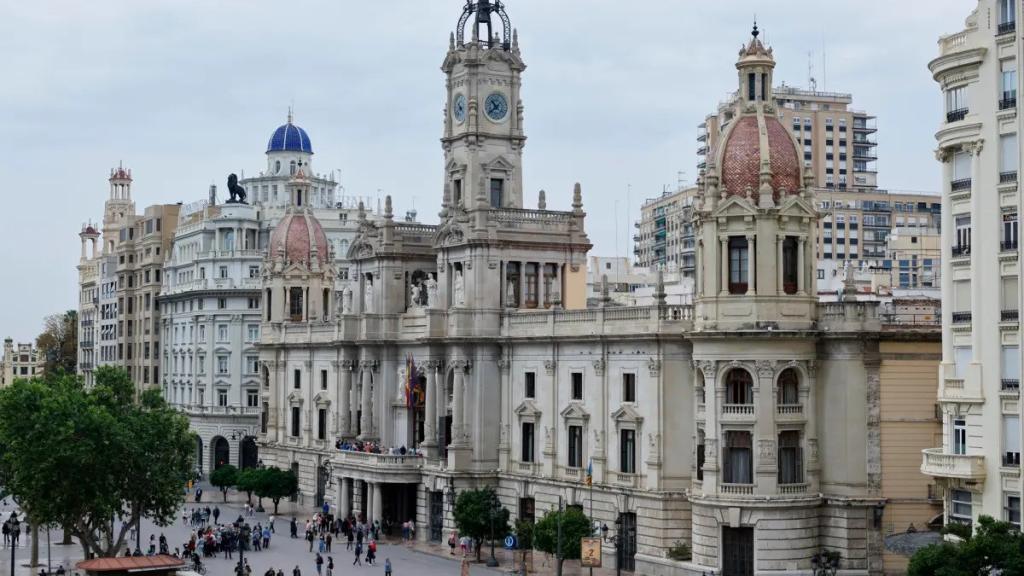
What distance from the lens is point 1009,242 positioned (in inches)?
2096

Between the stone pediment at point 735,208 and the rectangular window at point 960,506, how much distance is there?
14999 millimetres

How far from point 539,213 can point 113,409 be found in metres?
25.6

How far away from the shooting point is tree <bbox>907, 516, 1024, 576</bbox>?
47125 mm

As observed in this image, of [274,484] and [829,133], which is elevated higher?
[829,133]

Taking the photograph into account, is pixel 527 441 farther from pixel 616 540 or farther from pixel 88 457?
pixel 88 457

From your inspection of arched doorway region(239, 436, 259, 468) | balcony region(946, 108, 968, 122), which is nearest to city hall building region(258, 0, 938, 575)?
balcony region(946, 108, 968, 122)

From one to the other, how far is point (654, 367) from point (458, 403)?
631 inches

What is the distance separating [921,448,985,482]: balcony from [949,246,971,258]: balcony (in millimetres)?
6810

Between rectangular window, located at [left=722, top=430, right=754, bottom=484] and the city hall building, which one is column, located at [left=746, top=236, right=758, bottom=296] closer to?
the city hall building

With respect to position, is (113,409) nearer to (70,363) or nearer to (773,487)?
(773,487)

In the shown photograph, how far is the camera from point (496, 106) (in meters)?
87.2

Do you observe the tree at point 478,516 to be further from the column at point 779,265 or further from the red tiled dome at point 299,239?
the red tiled dome at point 299,239

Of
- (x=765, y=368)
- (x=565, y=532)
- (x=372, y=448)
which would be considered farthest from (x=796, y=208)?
(x=372, y=448)

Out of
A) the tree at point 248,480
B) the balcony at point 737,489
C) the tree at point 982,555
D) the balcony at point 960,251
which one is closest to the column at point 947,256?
the balcony at point 960,251
